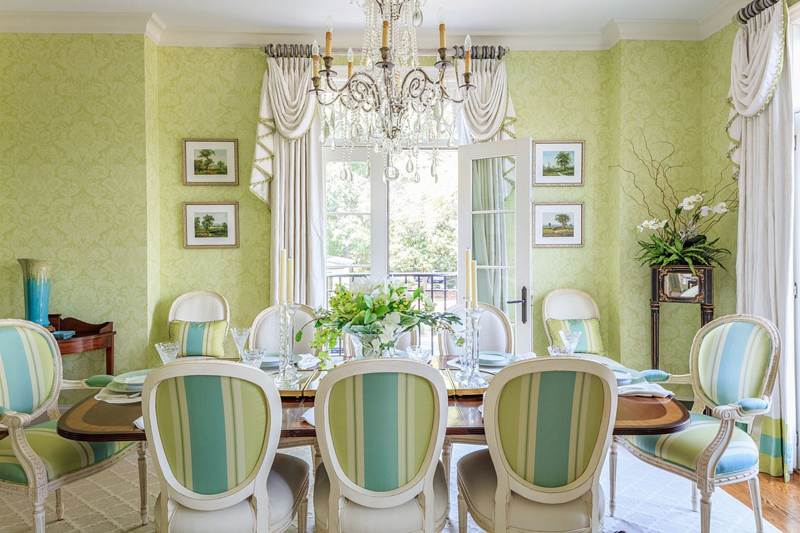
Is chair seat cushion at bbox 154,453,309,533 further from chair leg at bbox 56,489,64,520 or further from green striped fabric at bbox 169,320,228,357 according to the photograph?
green striped fabric at bbox 169,320,228,357

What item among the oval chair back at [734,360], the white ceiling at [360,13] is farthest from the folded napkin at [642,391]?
the white ceiling at [360,13]

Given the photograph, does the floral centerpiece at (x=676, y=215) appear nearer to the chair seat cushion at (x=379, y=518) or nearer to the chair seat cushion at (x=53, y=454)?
the chair seat cushion at (x=379, y=518)

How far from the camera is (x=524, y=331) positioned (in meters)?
3.88

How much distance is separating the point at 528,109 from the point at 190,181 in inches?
106

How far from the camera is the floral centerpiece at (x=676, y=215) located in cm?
353

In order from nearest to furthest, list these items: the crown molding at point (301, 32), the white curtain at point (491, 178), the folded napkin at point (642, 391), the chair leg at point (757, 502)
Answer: the folded napkin at point (642, 391) → the chair leg at point (757, 502) → the crown molding at point (301, 32) → the white curtain at point (491, 178)

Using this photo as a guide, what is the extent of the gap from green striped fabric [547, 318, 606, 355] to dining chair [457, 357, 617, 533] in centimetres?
229

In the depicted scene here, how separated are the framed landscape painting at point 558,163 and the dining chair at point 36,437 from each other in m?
3.30

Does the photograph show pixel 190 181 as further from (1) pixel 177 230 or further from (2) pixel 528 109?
(2) pixel 528 109

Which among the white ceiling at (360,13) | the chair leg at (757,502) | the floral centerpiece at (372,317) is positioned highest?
the white ceiling at (360,13)

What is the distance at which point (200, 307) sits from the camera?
13.5 ft

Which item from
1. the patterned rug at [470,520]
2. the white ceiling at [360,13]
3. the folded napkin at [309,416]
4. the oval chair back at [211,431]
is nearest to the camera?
the oval chair back at [211,431]

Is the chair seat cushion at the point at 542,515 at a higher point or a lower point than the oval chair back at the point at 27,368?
lower

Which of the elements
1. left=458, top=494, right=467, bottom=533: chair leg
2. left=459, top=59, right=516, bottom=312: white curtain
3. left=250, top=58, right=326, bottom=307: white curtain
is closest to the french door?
left=459, top=59, right=516, bottom=312: white curtain
